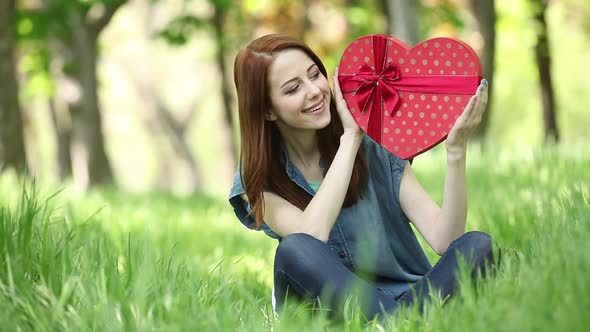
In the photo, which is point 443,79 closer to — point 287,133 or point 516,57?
point 287,133

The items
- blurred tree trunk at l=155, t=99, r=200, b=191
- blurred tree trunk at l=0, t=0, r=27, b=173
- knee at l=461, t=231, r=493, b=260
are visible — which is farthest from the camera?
blurred tree trunk at l=155, t=99, r=200, b=191

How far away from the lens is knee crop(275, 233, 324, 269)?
2.94 m

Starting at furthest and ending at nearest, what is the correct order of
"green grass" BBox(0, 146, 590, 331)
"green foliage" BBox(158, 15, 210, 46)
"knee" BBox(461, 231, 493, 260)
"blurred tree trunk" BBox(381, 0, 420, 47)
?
"green foliage" BBox(158, 15, 210, 46) < "blurred tree trunk" BBox(381, 0, 420, 47) < "knee" BBox(461, 231, 493, 260) < "green grass" BBox(0, 146, 590, 331)

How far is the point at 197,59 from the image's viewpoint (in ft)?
66.0

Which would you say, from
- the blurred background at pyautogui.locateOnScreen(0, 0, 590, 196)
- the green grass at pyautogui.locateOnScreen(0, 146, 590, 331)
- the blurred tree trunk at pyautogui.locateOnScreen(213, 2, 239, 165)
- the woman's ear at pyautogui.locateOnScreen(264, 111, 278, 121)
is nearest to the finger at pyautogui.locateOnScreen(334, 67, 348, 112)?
the woman's ear at pyautogui.locateOnScreen(264, 111, 278, 121)

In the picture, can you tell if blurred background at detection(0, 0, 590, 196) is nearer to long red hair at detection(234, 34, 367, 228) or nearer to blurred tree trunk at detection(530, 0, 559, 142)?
blurred tree trunk at detection(530, 0, 559, 142)

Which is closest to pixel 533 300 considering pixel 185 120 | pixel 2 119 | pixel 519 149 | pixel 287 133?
pixel 287 133

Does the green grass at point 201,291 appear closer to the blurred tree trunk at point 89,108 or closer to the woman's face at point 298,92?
the woman's face at point 298,92

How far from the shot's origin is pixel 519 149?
7.78m

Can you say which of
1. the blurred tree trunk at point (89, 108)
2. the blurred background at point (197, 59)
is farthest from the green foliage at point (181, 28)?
the blurred tree trunk at point (89, 108)

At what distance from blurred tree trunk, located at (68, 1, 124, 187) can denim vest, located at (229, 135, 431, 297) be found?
770cm

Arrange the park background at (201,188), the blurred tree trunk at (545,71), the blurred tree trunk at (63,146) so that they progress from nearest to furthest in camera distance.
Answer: the park background at (201,188), the blurred tree trunk at (545,71), the blurred tree trunk at (63,146)

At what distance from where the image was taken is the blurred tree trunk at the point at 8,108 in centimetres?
863

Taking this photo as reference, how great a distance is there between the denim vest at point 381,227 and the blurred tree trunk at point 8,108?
5.91 meters
